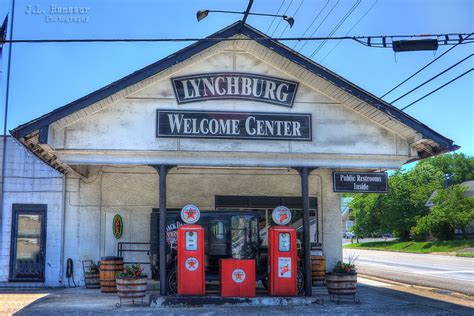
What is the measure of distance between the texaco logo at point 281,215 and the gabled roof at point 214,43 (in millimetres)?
3270

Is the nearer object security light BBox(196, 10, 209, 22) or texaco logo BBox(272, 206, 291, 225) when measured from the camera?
security light BBox(196, 10, 209, 22)

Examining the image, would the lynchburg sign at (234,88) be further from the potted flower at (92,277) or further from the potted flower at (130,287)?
the potted flower at (92,277)

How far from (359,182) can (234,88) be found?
3.89 meters

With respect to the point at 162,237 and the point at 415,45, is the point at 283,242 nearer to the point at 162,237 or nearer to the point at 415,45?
the point at 162,237

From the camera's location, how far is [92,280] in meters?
14.9

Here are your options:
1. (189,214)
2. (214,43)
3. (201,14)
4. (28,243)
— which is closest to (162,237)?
(189,214)

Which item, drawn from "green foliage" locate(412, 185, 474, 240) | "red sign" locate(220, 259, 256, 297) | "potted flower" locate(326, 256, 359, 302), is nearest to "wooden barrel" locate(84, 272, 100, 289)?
"red sign" locate(220, 259, 256, 297)


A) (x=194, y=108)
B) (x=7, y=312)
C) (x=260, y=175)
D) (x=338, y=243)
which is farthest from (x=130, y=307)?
(x=338, y=243)

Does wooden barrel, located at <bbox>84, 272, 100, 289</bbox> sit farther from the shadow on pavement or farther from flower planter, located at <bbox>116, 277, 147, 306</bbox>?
flower planter, located at <bbox>116, 277, 147, 306</bbox>

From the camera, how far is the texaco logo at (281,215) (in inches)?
479

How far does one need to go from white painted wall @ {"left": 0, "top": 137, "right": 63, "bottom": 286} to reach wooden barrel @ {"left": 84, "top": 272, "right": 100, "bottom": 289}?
52.1 inches

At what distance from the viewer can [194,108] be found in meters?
12.4

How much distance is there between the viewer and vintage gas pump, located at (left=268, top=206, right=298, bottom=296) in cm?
1203

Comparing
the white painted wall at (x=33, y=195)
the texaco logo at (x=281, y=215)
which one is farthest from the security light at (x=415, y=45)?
the white painted wall at (x=33, y=195)
